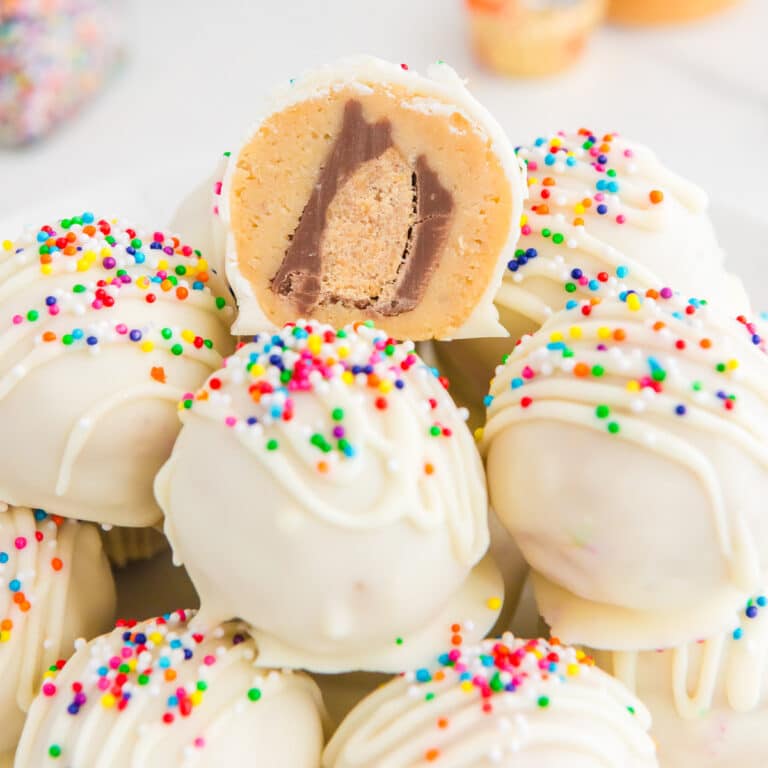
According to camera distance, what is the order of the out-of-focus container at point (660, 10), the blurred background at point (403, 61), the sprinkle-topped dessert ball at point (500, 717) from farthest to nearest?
1. the out-of-focus container at point (660, 10)
2. the blurred background at point (403, 61)
3. the sprinkle-topped dessert ball at point (500, 717)

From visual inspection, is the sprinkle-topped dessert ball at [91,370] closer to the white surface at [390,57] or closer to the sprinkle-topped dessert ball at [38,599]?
the sprinkle-topped dessert ball at [38,599]

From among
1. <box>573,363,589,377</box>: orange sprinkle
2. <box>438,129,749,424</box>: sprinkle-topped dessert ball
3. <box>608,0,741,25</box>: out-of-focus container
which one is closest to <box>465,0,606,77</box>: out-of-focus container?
<box>608,0,741,25</box>: out-of-focus container

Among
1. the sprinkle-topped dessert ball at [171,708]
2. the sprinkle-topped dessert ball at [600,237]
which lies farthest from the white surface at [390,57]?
the sprinkle-topped dessert ball at [171,708]

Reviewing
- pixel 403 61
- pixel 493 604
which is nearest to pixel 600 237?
pixel 493 604

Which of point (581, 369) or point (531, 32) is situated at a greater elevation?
point (581, 369)

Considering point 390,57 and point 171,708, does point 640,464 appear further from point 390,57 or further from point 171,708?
point 390,57
